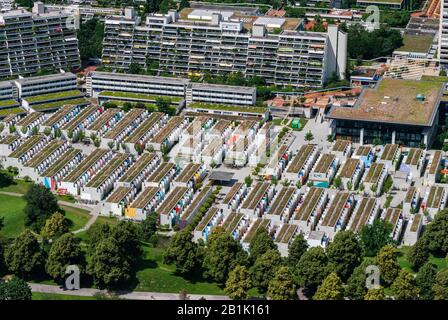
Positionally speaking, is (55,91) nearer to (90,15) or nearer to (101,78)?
(101,78)

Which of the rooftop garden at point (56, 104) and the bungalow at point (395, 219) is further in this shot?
the rooftop garden at point (56, 104)

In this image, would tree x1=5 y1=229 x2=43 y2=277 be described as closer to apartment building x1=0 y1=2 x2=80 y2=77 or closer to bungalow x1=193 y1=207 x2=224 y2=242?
bungalow x1=193 y1=207 x2=224 y2=242

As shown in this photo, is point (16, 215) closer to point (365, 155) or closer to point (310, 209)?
point (310, 209)

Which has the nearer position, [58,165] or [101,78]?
[58,165]

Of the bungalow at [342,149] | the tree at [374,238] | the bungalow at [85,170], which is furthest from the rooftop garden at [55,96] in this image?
the tree at [374,238]

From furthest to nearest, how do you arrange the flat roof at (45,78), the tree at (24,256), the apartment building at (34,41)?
1. the apartment building at (34,41)
2. the flat roof at (45,78)
3. the tree at (24,256)

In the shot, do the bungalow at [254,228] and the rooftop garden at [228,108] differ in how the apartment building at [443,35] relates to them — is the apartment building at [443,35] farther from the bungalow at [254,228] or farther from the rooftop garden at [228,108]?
the bungalow at [254,228]
